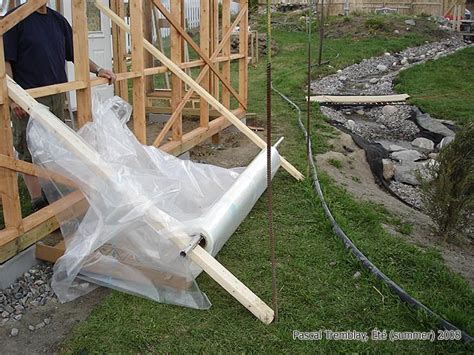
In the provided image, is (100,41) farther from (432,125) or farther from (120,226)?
(432,125)

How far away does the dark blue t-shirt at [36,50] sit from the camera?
401 cm

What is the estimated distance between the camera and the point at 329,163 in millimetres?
6680

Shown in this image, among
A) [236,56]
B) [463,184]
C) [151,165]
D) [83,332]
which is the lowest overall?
[83,332]

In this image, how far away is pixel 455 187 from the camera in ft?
15.8

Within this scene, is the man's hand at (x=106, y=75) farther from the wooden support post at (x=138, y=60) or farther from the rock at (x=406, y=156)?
the rock at (x=406, y=156)

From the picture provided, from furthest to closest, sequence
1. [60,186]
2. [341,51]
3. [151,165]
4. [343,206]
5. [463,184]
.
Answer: [341,51] → [343,206] → [463,184] → [151,165] → [60,186]

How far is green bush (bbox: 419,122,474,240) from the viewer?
15.6 ft

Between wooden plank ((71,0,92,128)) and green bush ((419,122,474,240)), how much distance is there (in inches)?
128

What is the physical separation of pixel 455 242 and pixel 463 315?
6.29 ft

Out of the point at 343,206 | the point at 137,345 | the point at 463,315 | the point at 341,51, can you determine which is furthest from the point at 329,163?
the point at 341,51

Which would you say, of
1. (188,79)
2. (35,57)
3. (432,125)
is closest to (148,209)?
(35,57)

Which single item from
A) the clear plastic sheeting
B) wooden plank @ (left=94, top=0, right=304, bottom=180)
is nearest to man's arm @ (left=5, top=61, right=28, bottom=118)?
the clear plastic sheeting

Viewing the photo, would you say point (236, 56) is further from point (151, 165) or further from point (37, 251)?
point (37, 251)

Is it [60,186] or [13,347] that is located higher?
[60,186]
